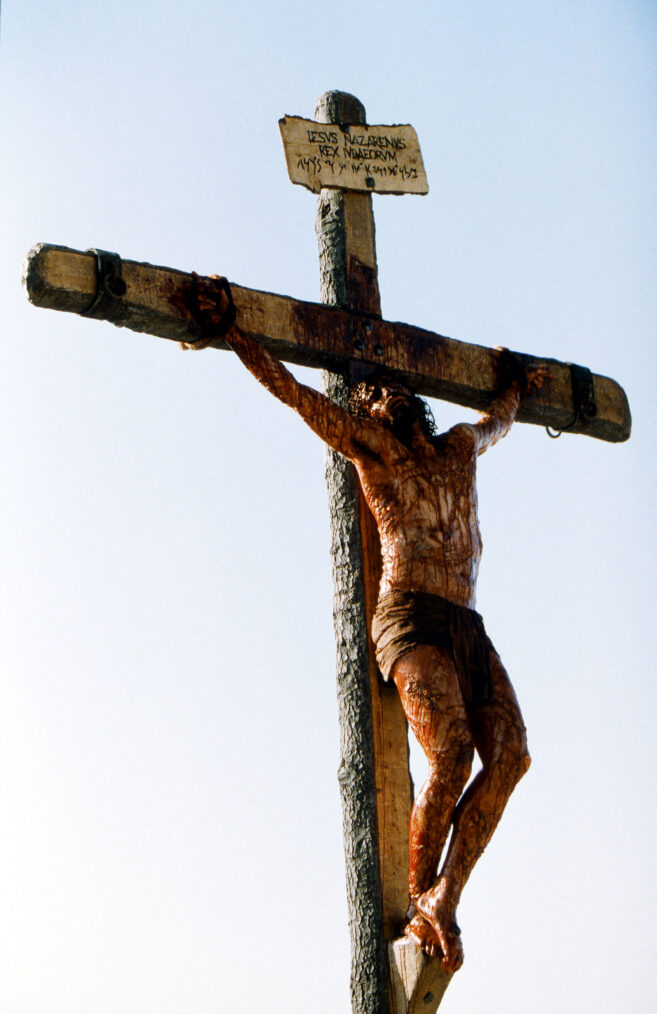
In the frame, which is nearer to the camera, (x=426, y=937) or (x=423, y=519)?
(x=426, y=937)

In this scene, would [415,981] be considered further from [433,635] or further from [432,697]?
[433,635]

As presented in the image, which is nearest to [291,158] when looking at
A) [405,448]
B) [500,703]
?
[405,448]

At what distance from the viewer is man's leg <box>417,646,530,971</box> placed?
4938 mm

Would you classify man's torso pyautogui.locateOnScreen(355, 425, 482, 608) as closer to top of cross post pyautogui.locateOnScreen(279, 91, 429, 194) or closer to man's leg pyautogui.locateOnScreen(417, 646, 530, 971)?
man's leg pyautogui.locateOnScreen(417, 646, 530, 971)

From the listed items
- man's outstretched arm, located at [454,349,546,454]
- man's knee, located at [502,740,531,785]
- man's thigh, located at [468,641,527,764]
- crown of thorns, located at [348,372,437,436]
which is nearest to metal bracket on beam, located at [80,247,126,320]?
A: crown of thorns, located at [348,372,437,436]

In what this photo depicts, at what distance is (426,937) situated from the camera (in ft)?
16.1

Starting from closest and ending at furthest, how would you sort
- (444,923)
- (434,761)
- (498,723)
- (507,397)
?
(444,923), (434,761), (498,723), (507,397)

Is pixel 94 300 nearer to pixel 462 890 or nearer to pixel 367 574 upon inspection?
pixel 367 574

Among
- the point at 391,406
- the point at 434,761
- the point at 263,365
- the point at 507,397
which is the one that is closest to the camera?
the point at 434,761

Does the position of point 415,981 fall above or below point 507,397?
below

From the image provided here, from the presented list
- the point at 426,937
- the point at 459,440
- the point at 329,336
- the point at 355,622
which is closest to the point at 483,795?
the point at 426,937

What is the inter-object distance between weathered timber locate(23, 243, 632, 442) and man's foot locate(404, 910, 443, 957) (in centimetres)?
181

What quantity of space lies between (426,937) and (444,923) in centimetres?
7

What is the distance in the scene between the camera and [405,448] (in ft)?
17.9
